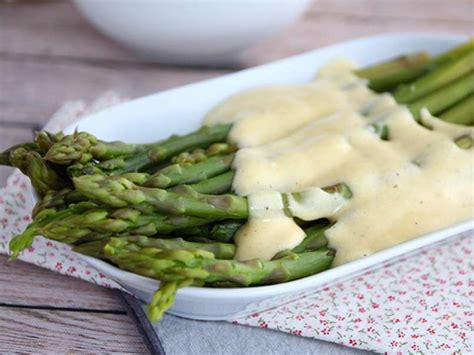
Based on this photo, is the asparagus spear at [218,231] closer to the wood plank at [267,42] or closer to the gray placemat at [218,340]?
the gray placemat at [218,340]

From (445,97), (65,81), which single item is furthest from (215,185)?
(65,81)

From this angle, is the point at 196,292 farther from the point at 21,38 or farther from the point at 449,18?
the point at 449,18

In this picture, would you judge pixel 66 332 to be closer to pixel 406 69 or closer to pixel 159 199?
pixel 159 199

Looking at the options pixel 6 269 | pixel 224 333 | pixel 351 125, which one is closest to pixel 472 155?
pixel 351 125

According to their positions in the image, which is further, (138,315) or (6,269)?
(6,269)

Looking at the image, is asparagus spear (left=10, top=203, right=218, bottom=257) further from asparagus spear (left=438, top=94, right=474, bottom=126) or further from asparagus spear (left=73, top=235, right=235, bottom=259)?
asparagus spear (left=438, top=94, right=474, bottom=126)

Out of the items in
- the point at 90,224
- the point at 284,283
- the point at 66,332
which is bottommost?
the point at 66,332

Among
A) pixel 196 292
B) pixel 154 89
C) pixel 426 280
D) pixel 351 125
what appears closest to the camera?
pixel 196 292
